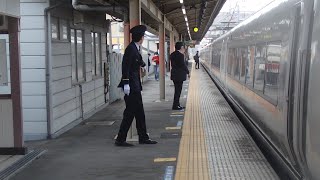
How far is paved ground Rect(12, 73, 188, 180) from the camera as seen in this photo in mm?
5945

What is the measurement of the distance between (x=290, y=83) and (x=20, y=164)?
368 cm

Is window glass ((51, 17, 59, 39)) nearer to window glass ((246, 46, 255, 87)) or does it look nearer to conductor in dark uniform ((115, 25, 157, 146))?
conductor in dark uniform ((115, 25, 157, 146))

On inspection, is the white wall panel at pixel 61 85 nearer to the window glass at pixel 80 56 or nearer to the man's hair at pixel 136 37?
the window glass at pixel 80 56

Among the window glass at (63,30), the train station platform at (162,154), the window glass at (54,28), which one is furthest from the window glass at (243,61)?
the window glass at (54,28)

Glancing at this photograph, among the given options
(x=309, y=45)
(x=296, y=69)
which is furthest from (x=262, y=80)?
(x=309, y=45)

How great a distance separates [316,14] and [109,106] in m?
10.5

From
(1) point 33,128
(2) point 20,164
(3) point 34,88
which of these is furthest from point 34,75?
(2) point 20,164

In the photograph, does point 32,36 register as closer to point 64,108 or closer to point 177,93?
point 64,108

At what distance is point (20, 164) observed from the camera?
641 cm

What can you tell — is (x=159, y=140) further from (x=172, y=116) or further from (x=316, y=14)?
(x=316, y=14)

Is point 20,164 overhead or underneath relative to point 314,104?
underneath

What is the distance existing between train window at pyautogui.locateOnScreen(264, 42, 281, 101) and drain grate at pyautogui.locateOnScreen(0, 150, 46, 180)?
3.38m

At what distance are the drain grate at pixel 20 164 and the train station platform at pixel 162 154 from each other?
0.28 ft

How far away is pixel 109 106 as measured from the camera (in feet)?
46.2
